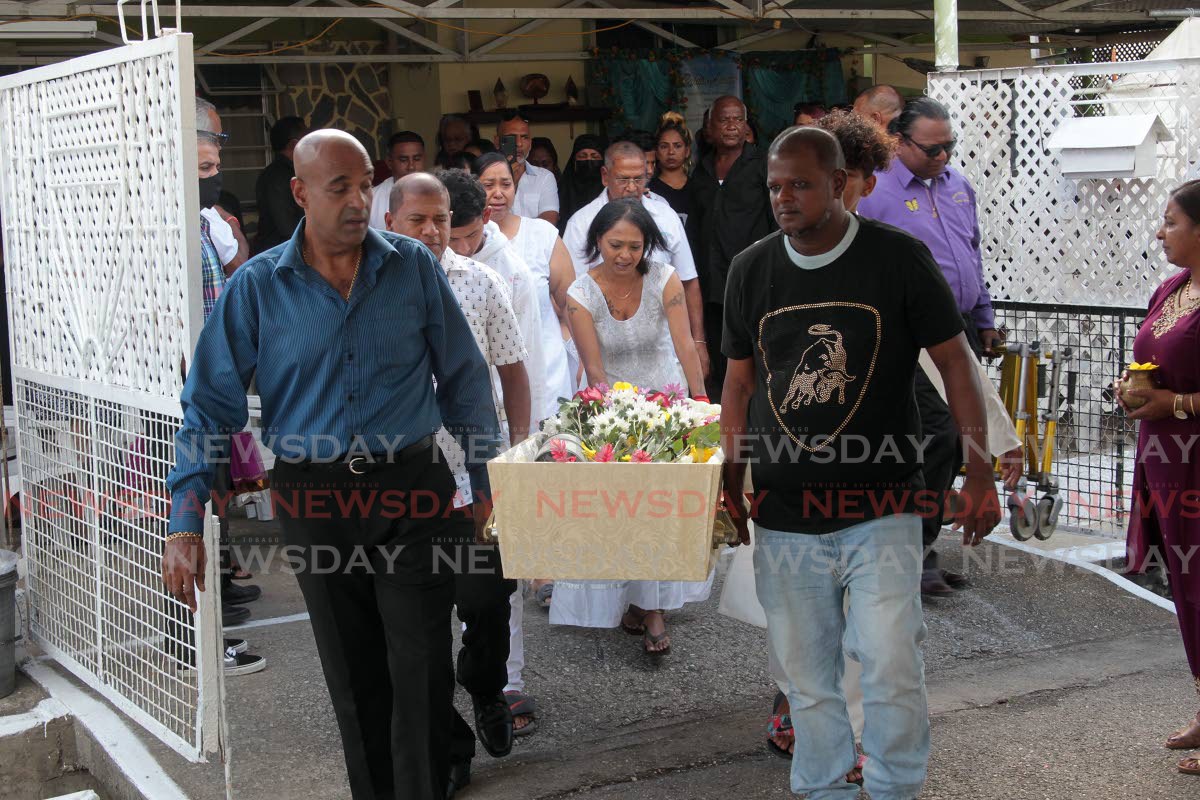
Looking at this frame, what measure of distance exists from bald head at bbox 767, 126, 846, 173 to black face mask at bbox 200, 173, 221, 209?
10.2ft

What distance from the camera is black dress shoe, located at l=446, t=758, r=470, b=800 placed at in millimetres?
4301

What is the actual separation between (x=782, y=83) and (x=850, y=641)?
11071mm

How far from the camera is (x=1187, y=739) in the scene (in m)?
4.49

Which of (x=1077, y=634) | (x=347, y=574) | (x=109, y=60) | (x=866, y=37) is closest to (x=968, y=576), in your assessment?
(x=1077, y=634)

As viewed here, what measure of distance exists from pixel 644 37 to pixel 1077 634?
8823mm

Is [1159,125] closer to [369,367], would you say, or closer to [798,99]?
[369,367]

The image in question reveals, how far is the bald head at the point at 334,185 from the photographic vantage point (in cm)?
356

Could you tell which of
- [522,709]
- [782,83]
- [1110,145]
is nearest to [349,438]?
[522,709]

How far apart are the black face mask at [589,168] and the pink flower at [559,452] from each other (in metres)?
5.67

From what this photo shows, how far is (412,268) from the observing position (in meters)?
3.77

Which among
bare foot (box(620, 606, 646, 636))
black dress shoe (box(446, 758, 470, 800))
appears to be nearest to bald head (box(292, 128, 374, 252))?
black dress shoe (box(446, 758, 470, 800))

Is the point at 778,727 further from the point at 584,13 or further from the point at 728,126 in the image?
the point at 584,13

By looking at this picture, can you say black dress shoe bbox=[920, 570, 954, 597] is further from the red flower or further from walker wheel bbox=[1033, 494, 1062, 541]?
the red flower

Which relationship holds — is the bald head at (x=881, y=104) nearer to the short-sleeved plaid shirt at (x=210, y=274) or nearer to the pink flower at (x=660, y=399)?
the pink flower at (x=660, y=399)
